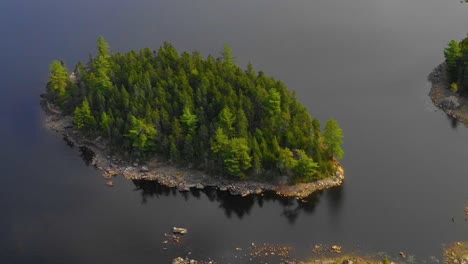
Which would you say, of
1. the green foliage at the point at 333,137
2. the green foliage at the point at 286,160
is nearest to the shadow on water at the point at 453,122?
the green foliage at the point at 333,137

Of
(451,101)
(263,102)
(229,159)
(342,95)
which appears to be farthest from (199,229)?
(451,101)

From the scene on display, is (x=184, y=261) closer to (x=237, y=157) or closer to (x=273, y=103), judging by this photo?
(x=237, y=157)

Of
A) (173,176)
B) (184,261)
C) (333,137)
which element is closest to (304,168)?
(333,137)

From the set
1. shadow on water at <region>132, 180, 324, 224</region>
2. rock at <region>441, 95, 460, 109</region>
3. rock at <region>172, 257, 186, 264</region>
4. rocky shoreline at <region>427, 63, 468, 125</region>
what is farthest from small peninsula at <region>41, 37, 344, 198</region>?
rock at <region>441, 95, 460, 109</region>

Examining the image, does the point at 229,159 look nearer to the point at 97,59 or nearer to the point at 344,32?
the point at 97,59

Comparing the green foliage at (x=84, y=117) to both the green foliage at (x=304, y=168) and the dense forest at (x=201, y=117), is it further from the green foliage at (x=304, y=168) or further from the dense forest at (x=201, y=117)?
the green foliage at (x=304, y=168)

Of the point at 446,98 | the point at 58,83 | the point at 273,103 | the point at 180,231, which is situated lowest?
the point at 180,231
